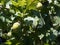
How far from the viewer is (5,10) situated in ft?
6.57

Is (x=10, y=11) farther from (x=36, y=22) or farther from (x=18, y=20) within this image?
(x=36, y=22)

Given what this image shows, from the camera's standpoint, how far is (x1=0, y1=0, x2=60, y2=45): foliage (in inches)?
74.4

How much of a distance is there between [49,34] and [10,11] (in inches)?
15.5

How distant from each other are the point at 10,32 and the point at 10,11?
0.62ft

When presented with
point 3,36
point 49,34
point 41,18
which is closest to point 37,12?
point 41,18

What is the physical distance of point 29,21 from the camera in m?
1.89

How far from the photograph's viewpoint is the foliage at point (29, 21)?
1891 mm

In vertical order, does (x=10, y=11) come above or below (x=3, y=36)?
above

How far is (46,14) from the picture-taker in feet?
6.68

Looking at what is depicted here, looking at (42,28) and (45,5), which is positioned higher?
(45,5)

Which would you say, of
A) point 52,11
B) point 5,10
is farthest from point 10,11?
point 52,11

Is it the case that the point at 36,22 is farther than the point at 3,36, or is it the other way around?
the point at 3,36

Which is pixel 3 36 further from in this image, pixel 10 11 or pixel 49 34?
pixel 49 34

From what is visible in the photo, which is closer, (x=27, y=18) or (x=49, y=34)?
(x=27, y=18)
